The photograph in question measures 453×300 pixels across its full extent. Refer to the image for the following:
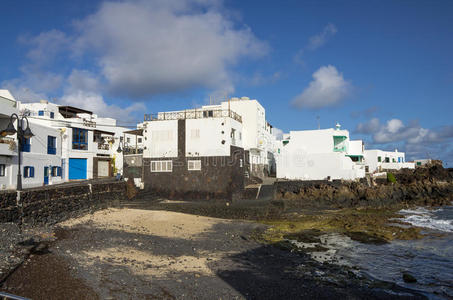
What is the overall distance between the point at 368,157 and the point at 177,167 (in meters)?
60.4

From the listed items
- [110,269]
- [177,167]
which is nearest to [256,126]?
[177,167]

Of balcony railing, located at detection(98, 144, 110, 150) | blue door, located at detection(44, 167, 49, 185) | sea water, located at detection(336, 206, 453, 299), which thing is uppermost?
balcony railing, located at detection(98, 144, 110, 150)

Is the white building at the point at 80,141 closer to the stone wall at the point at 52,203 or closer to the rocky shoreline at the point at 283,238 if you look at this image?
the rocky shoreline at the point at 283,238

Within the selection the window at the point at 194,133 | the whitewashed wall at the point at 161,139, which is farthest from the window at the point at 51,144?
the window at the point at 194,133

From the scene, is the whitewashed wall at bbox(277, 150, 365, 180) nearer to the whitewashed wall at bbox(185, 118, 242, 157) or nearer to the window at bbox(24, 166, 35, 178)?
the whitewashed wall at bbox(185, 118, 242, 157)

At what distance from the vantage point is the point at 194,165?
3647cm

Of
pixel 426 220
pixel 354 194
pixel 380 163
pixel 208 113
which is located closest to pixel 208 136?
pixel 208 113

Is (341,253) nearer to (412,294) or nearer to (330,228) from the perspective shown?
(412,294)

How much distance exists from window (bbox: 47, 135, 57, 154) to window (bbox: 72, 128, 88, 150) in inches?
165

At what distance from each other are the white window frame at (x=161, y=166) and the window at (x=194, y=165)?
7.79 ft

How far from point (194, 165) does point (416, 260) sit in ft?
83.8

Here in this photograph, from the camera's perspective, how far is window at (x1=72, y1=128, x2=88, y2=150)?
3862cm

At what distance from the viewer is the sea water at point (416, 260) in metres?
12.2

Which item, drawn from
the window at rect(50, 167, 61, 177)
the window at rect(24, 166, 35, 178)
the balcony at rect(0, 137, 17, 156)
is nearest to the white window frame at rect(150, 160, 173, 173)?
the window at rect(50, 167, 61, 177)
